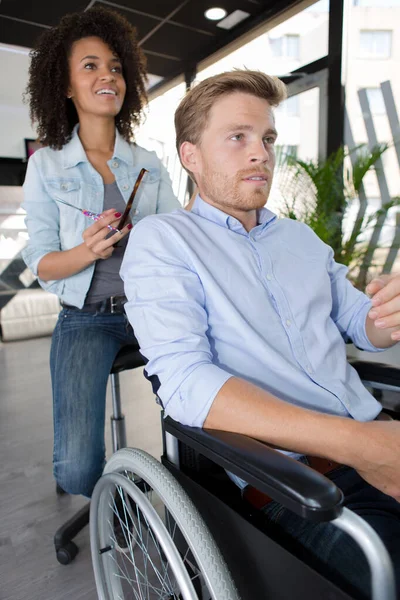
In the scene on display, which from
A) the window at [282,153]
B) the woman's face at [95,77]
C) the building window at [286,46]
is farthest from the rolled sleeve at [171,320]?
the building window at [286,46]

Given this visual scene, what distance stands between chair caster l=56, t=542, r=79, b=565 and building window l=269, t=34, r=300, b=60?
12.9ft

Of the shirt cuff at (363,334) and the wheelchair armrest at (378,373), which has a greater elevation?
the shirt cuff at (363,334)

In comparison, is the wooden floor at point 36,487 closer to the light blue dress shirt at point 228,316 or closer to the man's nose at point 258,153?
the light blue dress shirt at point 228,316

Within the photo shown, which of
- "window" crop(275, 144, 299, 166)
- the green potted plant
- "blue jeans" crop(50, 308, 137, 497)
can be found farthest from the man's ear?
"window" crop(275, 144, 299, 166)

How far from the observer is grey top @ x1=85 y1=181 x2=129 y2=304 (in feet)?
4.63

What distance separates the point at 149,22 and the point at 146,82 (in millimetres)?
3119

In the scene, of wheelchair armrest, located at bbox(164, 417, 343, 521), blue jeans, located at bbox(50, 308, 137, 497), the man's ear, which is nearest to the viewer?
wheelchair armrest, located at bbox(164, 417, 343, 521)

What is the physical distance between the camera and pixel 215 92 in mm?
1090

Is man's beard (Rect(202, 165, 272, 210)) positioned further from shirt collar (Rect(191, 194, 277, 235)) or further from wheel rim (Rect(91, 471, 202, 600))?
wheel rim (Rect(91, 471, 202, 600))

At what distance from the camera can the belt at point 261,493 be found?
83 cm

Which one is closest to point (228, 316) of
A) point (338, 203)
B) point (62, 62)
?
point (62, 62)

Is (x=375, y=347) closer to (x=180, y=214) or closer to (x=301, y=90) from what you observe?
(x=180, y=214)

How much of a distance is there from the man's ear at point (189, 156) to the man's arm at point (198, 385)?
0.75 ft

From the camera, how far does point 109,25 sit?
56.9 inches
